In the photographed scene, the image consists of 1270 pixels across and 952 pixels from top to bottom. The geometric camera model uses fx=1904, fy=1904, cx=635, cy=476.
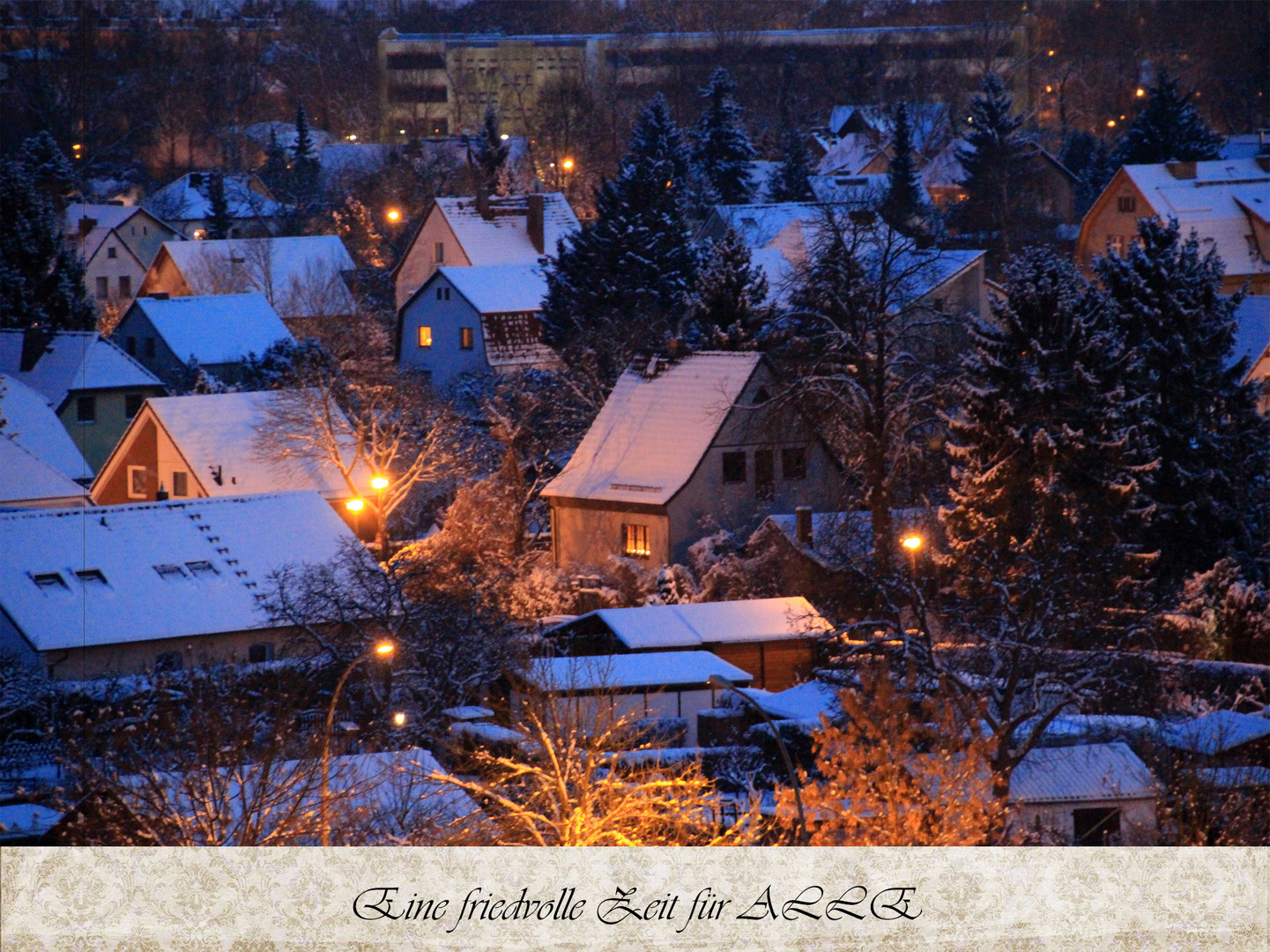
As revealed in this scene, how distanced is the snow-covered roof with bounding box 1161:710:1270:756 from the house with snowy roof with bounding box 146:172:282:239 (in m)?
32.2

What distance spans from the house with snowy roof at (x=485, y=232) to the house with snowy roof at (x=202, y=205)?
7.71 m

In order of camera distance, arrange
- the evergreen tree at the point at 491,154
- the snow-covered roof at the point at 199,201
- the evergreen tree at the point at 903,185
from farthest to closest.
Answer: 1. the snow-covered roof at the point at 199,201
2. the evergreen tree at the point at 491,154
3. the evergreen tree at the point at 903,185

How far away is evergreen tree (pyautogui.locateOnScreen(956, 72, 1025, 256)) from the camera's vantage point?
36.8 meters

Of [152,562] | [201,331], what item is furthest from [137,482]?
[201,331]

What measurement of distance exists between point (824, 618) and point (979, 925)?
8.37m

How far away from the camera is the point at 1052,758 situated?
13.1 m

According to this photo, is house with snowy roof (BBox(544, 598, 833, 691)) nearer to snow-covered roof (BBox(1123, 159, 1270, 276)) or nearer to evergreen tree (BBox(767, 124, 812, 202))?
snow-covered roof (BBox(1123, 159, 1270, 276))

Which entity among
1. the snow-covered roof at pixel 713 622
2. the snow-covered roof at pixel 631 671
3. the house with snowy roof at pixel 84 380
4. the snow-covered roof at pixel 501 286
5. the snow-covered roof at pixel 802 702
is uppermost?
Answer: the snow-covered roof at pixel 501 286

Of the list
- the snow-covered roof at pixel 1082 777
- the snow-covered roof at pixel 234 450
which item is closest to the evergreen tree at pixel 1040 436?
the snow-covered roof at pixel 1082 777

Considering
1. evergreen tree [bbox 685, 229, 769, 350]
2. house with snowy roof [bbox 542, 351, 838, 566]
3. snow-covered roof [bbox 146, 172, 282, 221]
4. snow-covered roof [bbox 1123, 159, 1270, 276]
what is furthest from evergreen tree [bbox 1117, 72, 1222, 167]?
snow-covered roof [bbox 146, 172, 282, 221]

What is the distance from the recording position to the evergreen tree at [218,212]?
41844 mm

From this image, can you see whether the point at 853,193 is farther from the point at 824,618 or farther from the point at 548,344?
the point at 824,618

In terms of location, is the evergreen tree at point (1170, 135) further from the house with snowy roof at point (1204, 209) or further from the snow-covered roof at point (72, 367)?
the snow-covered roof at point (72, 367)

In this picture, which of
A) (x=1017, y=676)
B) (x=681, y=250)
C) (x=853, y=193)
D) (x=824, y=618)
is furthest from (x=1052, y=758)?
(x=853, y=193)
